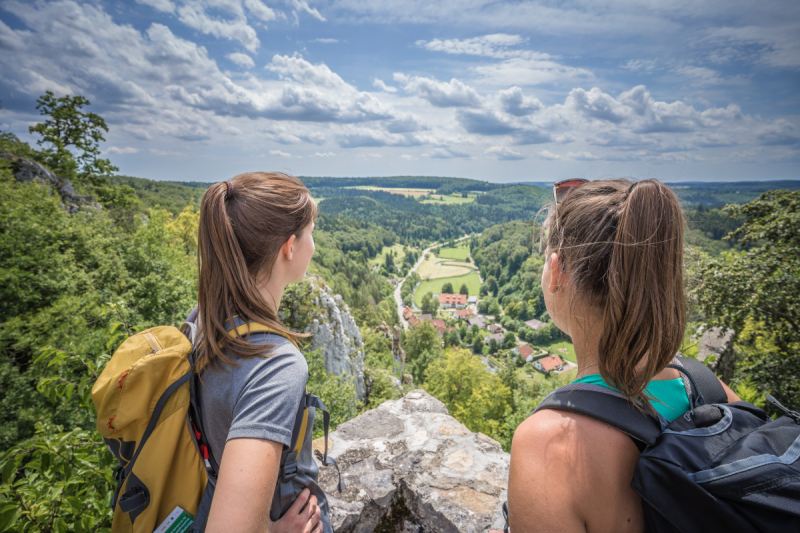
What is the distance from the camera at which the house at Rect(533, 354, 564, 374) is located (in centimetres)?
5092

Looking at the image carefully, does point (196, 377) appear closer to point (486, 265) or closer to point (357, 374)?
point (357, 374)

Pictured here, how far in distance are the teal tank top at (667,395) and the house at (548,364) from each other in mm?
53675

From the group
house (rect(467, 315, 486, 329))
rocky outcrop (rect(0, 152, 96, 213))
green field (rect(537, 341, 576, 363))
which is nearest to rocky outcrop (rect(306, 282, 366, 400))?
rocky outcrop (rect(0, 152, 96, 213))

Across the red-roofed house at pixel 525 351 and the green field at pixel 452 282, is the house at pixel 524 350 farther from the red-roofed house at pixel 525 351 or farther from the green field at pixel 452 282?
the green field at pixel 452 282

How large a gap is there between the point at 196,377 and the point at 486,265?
111 meters

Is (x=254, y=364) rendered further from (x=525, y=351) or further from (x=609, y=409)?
(x=525, y=351)

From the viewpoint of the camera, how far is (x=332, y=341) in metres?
19.3

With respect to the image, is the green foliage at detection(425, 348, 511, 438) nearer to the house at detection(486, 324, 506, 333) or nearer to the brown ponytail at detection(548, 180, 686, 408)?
the brown ponytail at detection(548, 180, 686, 408)

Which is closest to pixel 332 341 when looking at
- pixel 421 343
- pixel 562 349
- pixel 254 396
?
pixel 254 396

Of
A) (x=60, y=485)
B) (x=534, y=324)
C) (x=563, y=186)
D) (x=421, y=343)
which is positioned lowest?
(x=534, y=324)

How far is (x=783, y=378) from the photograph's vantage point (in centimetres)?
858

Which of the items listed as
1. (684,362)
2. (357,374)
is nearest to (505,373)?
(357,374)

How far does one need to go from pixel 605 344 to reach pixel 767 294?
1073 cm

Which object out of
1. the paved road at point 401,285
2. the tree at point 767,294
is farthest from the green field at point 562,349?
the tree at point 767,294
